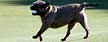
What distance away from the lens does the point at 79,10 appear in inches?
330

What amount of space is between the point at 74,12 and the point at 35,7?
1.24 metres

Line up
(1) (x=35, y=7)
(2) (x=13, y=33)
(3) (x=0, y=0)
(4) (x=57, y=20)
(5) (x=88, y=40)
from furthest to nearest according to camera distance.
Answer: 1. (3) (x=0, y=0)
2. (2) (x=13, y=33)
3. (5) (x=88, y=40)
4. (4) (x=57, y=20)
5. (1) (x=35, y=7)

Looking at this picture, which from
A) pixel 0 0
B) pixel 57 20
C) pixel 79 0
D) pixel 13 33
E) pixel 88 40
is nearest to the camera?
pixel 57 20

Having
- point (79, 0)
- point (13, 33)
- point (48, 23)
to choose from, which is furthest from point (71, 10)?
point (79, 0)

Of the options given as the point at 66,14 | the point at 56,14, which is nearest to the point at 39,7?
the point at 56,14

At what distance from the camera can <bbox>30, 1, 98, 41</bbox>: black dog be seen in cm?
741

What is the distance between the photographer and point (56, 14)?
7996mm

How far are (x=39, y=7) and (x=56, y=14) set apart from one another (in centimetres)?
72

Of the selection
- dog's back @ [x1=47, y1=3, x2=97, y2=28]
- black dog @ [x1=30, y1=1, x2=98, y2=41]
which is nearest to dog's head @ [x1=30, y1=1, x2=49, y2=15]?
black dog @ [x1=30, y1=1, x2=98, y2=41]

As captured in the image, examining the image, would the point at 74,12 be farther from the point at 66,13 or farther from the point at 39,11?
the point at 39,11

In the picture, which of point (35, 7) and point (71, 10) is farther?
point (71, 10)

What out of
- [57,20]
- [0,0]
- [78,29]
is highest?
[57,20]

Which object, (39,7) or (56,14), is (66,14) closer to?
(56,14)

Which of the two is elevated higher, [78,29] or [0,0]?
[78,29]
